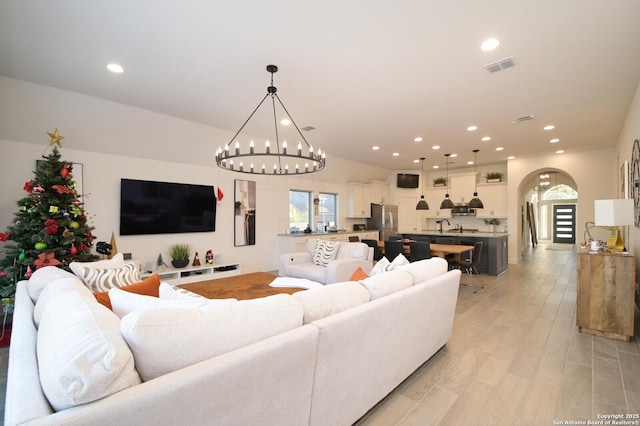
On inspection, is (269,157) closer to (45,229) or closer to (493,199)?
(45,229)

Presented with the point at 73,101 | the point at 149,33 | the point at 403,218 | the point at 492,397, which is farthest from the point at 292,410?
the point at 403,218

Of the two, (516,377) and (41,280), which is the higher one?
(41,280)

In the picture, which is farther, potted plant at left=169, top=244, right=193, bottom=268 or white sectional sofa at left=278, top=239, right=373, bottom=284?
potted plant at left=169, top=244, right=193, bottom=268

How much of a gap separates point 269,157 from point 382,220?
4.09 meters

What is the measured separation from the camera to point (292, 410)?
1.37m

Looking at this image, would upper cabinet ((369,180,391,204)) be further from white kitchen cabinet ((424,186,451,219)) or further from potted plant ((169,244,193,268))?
potted plant ((169,244,193,268))

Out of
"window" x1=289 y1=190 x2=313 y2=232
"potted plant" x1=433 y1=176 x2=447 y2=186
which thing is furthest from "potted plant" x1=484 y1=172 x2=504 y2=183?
"window" x1=289 y1=190 x2=313 y2=232

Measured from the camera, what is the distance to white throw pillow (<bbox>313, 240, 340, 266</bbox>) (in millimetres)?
4992

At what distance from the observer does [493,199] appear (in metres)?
8.62

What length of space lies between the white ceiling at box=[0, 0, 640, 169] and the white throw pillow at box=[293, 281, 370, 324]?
7.03 ft

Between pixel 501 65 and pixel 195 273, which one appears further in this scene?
pixel 195 273

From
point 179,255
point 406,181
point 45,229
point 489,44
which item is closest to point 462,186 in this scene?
point 406,181

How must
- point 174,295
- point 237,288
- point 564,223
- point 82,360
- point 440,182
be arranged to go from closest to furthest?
1. point 82,360
2. point 174,295
3. point 237,288
4. point 440,182
5. point 564,223

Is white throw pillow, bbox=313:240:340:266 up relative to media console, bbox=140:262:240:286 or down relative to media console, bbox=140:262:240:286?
up
